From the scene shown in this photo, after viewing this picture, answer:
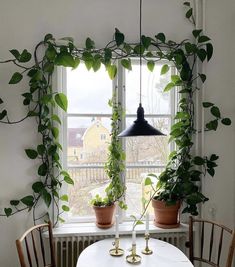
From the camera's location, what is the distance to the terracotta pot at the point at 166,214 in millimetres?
2412

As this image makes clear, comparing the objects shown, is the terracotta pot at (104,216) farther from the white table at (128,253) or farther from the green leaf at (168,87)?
the green leaf at (168,87)

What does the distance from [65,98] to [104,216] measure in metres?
0.95

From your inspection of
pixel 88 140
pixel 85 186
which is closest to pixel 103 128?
pixel 88 140

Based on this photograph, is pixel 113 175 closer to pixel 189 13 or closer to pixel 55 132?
pixel 55 132

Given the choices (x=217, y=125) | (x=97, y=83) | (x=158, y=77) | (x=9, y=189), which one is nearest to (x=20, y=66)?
(x=97, y=83)

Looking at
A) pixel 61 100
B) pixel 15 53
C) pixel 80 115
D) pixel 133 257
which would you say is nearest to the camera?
pixel 133 257

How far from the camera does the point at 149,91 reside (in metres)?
2.56

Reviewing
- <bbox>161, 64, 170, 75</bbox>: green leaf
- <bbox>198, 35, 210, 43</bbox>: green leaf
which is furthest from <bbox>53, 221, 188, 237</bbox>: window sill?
<bbox>198, 35, 210, 43</bbox>: green leaf

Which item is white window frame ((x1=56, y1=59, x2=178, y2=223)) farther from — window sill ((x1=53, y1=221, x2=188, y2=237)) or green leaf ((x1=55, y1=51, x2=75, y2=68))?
green leaf ((x1=55, y1=51, x2=75, y2=68))

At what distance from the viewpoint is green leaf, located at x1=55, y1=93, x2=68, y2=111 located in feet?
7.45

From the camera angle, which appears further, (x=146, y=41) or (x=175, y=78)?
(x=175, y=78)

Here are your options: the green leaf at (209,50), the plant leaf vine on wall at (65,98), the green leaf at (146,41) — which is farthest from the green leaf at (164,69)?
the green leaf at (209,50)

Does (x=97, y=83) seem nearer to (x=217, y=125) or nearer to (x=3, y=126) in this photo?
(x=3, y=126)

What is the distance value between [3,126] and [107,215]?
3.44 ft
